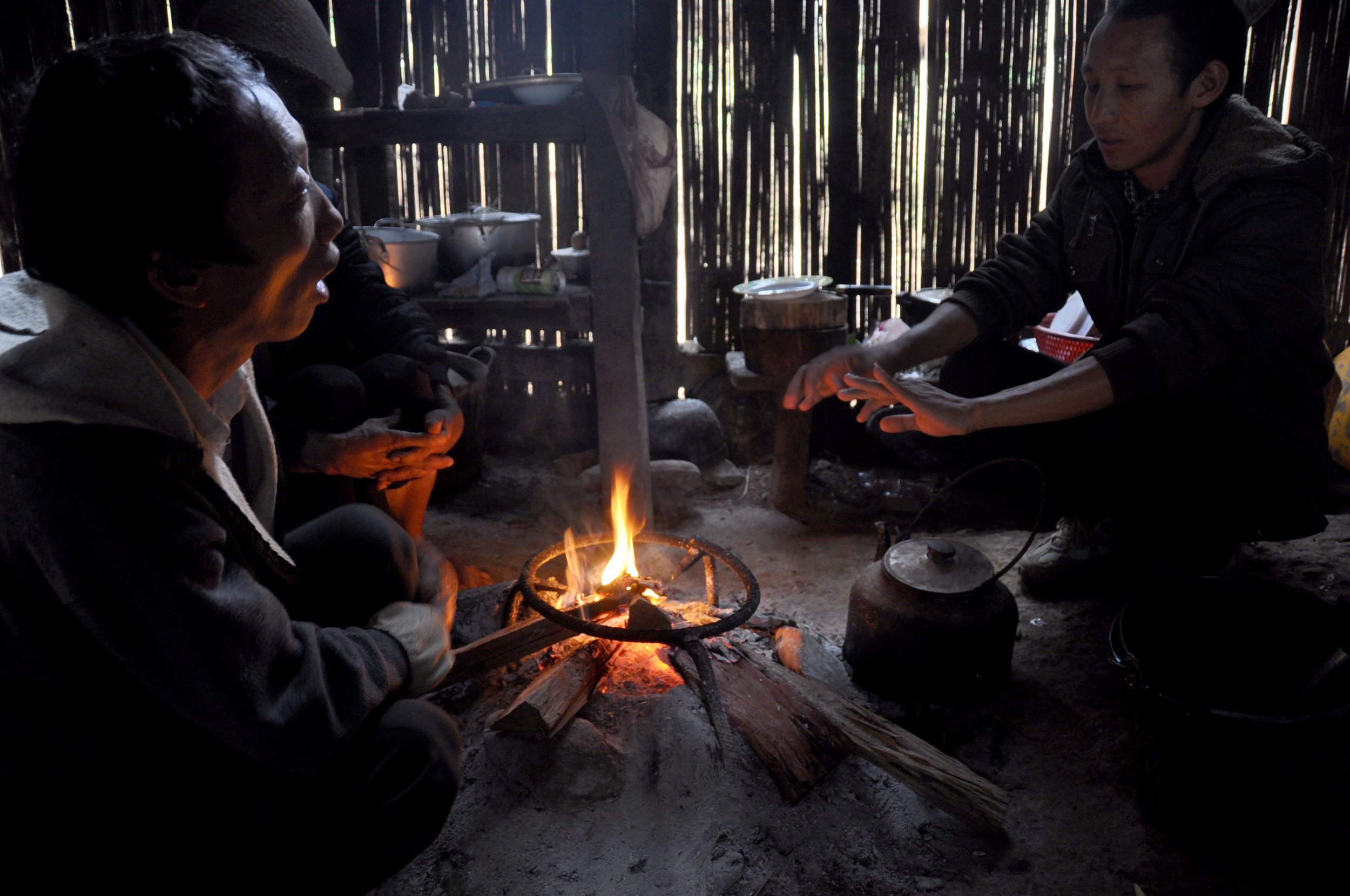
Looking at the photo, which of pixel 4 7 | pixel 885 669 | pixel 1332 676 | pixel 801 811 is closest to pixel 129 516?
pixel 801 811

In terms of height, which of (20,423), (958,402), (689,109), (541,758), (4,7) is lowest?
(541,758)

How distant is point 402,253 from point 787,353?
2.16 meters

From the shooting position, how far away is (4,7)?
454 centimetres

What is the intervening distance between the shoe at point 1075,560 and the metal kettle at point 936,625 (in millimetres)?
670

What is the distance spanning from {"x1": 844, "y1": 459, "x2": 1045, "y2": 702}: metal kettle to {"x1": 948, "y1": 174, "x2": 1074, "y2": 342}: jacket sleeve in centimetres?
101

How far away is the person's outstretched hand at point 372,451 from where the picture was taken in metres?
3.13

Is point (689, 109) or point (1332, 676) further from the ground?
point (689, 109)

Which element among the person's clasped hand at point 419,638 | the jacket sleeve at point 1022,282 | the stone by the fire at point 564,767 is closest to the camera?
the person's clasped hand at point 419,638

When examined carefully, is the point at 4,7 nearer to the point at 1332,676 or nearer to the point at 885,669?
the point at 885,669

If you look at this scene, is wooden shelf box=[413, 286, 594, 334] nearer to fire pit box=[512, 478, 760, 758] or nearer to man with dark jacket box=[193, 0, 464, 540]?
man with dark jacket box=[193, 0, 464, 540]

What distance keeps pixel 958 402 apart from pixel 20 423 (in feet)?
8.42

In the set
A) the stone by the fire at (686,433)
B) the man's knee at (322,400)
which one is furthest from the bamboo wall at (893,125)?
the man's knee at (322,400)

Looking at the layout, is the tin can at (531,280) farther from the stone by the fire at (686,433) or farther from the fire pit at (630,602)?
the fire pit at (630,602)

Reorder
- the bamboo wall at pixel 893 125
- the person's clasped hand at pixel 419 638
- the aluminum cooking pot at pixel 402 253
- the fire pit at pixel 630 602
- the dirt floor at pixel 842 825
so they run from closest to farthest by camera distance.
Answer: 1. the person's clasped hand at pixel 419 638
2. the dirt floor at pixel 842 825
3. the fire pit at pixel 630 602
4. the aluminum cooking pot at pixel 402 253
5. the bamboo wall at pixel 893 125
